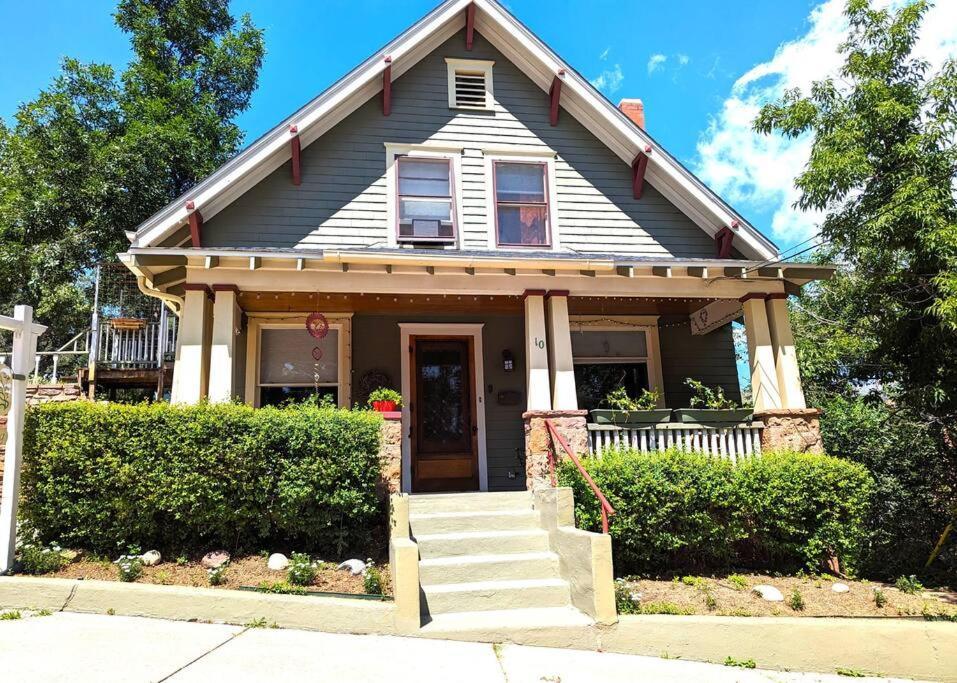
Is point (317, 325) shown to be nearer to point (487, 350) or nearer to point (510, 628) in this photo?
point (487, 350)

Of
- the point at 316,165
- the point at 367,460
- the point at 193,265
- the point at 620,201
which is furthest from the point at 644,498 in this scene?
the point at 316,165

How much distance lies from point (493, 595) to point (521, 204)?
222 inches

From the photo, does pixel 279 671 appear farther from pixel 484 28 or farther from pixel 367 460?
pixel 484 28

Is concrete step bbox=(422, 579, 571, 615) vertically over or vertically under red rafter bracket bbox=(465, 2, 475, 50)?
under

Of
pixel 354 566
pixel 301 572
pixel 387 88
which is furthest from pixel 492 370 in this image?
pixel 301 572

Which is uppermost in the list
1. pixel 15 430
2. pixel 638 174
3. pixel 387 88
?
pixel 387 88

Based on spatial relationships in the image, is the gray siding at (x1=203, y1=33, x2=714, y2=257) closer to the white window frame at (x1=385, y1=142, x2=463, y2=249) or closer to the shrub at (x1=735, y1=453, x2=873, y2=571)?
Result: the white window frame at (x1=385, y1=142, x2=463, y2=249)

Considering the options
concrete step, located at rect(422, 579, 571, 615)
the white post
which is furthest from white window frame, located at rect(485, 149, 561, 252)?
the white post

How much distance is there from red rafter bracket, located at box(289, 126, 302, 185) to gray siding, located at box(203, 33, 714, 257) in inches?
3.3

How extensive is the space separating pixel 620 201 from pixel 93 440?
7.32 metres

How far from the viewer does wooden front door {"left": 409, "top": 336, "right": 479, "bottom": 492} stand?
881 cm

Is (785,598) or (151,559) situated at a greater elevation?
(151,559)

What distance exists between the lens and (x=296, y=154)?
27.0 feet

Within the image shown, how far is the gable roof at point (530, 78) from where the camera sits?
308 inches
